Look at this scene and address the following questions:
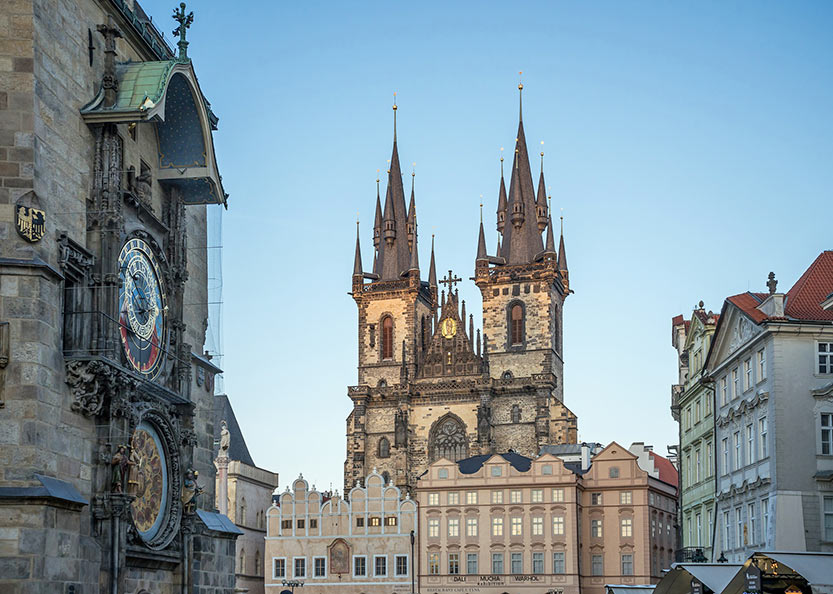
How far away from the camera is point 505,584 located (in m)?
72.3

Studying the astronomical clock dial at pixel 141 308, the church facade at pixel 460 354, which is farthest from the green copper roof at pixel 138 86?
the church facade at pixel 460 354

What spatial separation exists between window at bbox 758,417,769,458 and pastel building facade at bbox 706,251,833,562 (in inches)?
1.1

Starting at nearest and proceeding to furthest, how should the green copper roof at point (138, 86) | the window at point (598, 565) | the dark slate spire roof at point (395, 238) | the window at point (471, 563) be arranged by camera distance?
the green copper roof at point (138, 86) → the window at point (598, 565) → the window at point (471, 563) → the dark slate spire roof at point (395, 238)

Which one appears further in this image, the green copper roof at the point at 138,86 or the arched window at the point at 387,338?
the arched window at the point at 387,338

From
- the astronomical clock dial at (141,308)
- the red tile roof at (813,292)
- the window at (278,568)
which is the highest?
the red tile roof at (813,292)

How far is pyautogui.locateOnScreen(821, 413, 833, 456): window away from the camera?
31656 millimetres

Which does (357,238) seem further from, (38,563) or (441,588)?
(38,563)

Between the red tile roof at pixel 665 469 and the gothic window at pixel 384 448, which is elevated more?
the gothic window at pixel 384 448

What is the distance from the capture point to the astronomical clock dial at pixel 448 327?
93.9 m

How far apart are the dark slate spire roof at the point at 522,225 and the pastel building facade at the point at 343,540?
24.2 m

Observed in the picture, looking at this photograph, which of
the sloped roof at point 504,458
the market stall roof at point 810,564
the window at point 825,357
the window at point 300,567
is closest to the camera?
the market stall roof at point 810,564

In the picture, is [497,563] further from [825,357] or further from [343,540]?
[825,357]

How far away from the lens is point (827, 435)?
3178 cm

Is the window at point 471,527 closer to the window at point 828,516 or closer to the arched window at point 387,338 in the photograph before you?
the arched window at point 387,338
